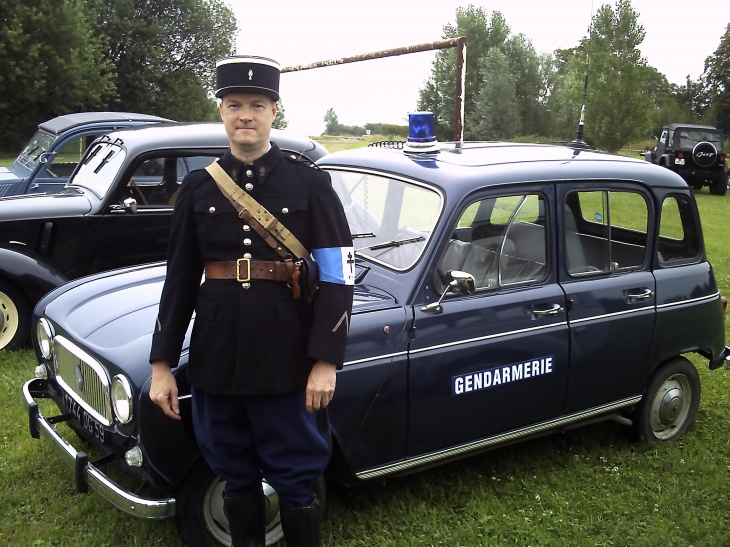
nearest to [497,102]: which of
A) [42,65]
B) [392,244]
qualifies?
[42,65]

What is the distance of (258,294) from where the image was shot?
A: 7.74ft

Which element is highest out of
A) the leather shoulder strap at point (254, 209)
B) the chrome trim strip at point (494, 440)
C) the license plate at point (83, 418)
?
the leather shoulder strap at point (254, 209)

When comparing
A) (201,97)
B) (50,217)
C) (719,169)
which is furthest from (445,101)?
(50,217)

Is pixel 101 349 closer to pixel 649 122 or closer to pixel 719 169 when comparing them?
pixel 719 169

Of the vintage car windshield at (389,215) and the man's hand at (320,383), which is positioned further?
the vintage car windshield at (389,215)

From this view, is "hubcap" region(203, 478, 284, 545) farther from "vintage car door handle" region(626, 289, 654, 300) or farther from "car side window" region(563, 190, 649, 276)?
"vintage car door handle" region(626, 289, 654, 300)

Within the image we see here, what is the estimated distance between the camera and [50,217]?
5.56 meters

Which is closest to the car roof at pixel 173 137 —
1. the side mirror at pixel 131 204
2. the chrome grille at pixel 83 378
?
the side mirror at pixel 131 204

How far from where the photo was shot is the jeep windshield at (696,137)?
2192 cm

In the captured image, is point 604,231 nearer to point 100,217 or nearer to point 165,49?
point 100,217

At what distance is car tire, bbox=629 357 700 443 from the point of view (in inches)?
167

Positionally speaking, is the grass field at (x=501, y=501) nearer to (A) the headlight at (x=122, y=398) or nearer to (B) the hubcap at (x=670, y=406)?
(B) the hubcap at (x=670, y=406)

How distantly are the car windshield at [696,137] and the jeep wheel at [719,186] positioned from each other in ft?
3.60

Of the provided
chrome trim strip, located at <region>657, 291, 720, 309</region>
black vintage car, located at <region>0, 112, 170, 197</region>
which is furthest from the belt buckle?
black vintage car, located at <region>0, 112, 170, 197</region>
